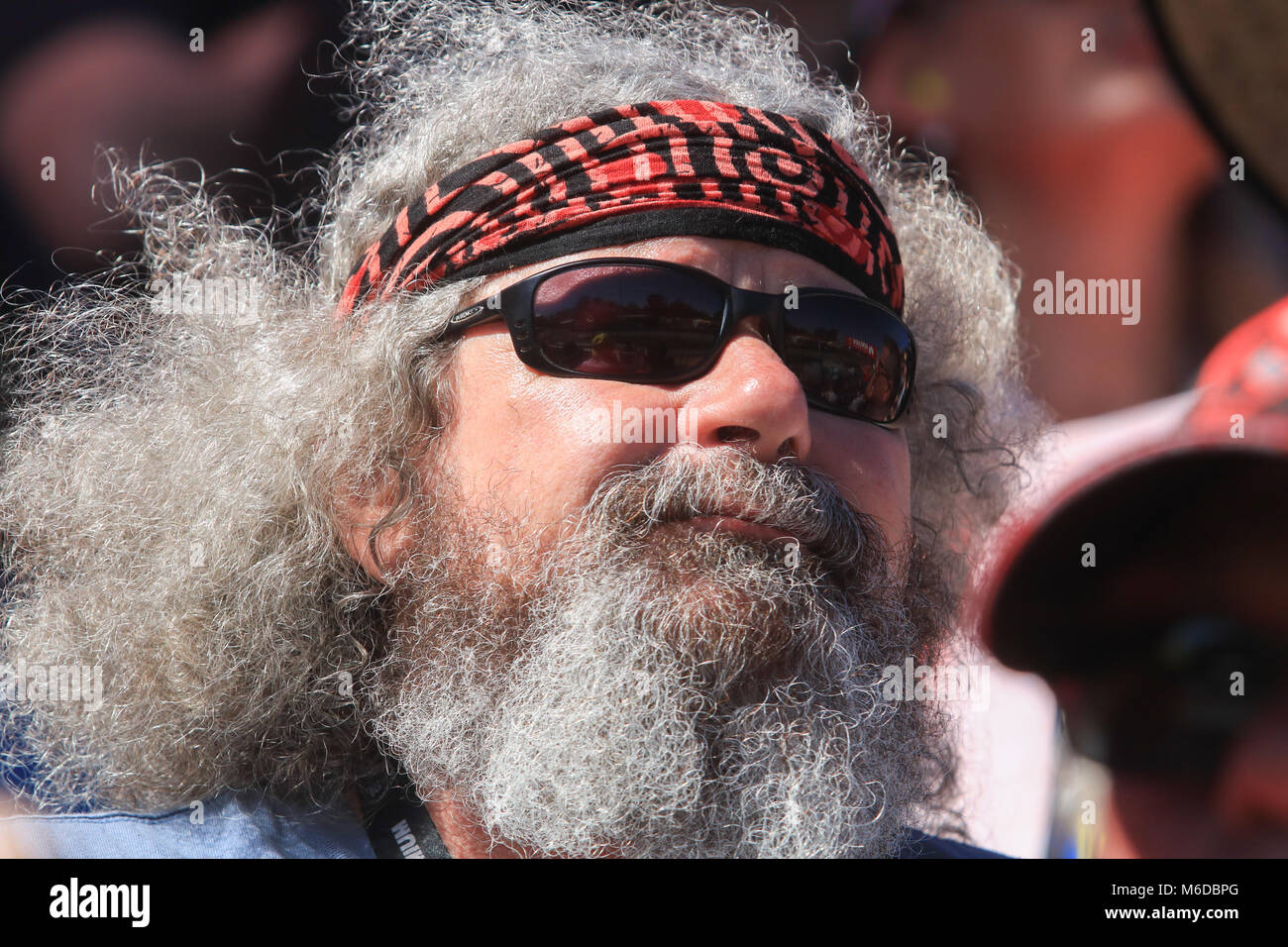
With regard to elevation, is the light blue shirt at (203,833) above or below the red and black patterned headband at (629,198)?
below

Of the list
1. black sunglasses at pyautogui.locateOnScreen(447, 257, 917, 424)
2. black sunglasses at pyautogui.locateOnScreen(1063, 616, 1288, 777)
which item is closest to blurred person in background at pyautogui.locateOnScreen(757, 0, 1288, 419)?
black sunglasses at pyautogui.locateOnScreen(1063, 616, 1288, 777)

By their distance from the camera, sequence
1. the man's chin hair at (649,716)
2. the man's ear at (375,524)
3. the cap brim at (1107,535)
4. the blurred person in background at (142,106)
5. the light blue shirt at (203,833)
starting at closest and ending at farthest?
the man's chin hair at (649,716) → the light blue shirt at (203,833) → the man's ear at (375,524) → the cap brim at (1107,535) → the blurred person in background at (142,106)

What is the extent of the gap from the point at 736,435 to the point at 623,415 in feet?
0.62

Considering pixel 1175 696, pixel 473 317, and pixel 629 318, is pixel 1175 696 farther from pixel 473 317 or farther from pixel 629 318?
pixel 473 317

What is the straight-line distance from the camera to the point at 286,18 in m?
2.85

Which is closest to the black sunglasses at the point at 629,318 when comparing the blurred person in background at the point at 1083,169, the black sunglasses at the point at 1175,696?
the black sunglasses at the point at 1175,696

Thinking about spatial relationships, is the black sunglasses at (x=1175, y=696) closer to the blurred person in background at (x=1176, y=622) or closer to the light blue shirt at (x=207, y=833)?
the blurred person in background at (x=1176, y=622)

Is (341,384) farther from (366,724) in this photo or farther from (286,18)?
(286,18)

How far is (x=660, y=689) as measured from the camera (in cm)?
154

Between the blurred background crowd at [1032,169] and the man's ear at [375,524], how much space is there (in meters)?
0.98

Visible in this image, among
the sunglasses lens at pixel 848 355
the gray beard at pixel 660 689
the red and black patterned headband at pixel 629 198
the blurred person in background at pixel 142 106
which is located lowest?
the gray beard at pixel 660 689

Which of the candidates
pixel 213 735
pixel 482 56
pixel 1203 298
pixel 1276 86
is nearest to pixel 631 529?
pixel 213 735

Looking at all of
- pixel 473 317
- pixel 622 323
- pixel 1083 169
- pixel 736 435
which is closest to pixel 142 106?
pixel 473 317

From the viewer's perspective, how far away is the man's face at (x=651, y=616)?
1.55 meters
